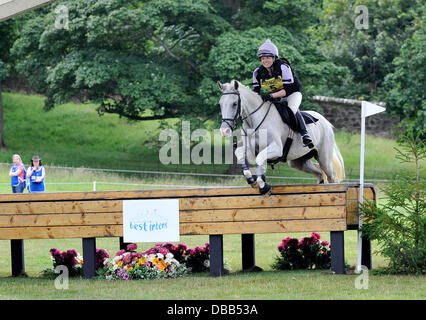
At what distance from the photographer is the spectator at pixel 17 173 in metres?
14.6

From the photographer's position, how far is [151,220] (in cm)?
991

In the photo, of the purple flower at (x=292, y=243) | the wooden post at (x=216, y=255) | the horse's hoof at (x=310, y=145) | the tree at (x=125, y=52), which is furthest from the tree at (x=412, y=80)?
the wooden post at (x=216, y=255)

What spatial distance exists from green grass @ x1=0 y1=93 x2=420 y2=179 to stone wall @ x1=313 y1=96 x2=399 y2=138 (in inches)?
20.2

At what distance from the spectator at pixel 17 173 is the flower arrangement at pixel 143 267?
483cm

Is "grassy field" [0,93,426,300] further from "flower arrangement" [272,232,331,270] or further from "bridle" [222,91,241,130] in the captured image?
"bridle" [222,91,241,130]

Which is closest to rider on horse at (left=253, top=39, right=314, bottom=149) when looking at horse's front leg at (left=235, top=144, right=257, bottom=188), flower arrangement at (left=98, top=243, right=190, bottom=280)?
horse's front leg at (left=235, top=144, right=257, bottom=188)

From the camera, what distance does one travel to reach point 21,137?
32062 millimetres

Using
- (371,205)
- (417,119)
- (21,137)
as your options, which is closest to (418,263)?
(371,205)

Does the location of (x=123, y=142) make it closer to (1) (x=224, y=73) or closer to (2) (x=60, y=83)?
(2) (x=60, y=83)

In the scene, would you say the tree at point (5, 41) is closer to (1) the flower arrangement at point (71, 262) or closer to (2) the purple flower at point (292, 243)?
(1) the flower arrangement at point (71, 262)

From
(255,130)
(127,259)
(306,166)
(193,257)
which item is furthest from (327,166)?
(127,259)

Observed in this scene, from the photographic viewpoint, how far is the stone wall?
100 feet

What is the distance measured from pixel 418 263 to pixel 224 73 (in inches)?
571

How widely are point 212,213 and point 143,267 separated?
1.30 metres
